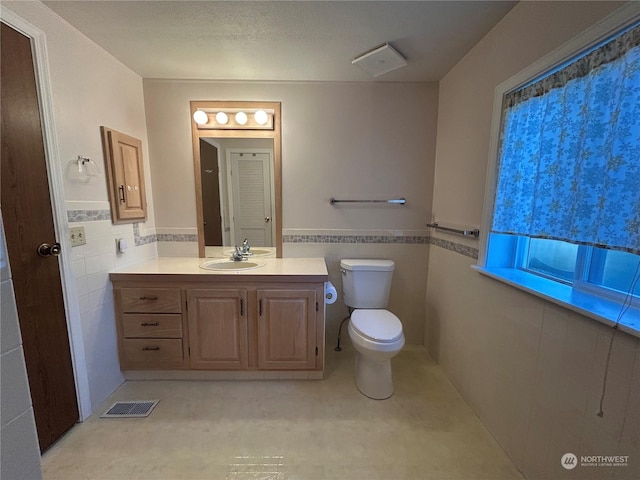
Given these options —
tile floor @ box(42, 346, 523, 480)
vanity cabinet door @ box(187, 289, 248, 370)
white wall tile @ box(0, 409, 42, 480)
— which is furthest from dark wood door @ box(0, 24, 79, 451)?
white wall tile @ box(0, 409, 42, 480)

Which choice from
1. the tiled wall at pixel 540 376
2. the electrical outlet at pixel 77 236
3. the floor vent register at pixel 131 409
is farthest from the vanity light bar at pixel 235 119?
the floor vent register at pixel 131 409

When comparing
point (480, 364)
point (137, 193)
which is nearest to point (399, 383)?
point (480, 364)

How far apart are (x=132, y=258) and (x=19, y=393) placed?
5.35ft

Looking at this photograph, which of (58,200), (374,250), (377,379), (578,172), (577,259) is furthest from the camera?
(374,250)

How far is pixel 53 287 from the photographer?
4.64ft

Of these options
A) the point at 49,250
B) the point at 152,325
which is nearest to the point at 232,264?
the point at 152,325

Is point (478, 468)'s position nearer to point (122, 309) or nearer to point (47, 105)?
point (122, 309)

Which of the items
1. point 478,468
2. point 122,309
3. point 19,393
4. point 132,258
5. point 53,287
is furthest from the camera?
point 132,258

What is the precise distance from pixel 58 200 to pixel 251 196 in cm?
118

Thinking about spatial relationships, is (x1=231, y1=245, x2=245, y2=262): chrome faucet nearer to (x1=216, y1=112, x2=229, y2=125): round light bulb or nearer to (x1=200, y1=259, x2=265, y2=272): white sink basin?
(x1=200, y1=259, x2=265, y2=272): white sink basin

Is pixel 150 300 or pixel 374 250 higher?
pixel 374 250

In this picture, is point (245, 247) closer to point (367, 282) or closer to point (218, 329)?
point (218, 329)

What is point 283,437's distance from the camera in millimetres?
1480

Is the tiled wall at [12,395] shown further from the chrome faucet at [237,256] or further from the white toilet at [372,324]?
the chrome faucet at [237,256]
